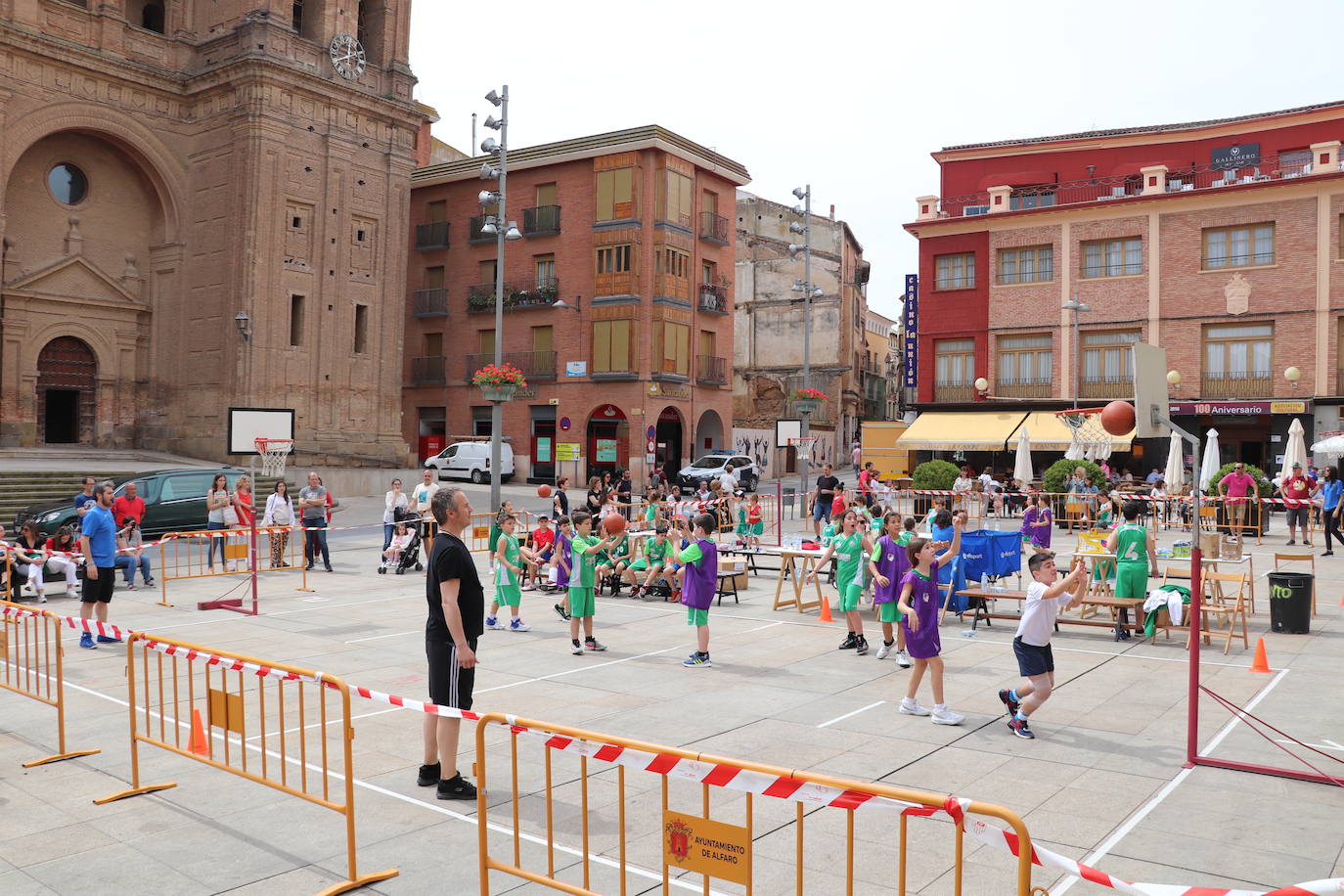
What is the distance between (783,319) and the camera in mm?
62156

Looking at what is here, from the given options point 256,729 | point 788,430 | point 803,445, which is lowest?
point 256,729

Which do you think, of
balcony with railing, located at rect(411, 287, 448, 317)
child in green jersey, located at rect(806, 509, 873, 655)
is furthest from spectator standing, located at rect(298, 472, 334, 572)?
balcony with railing, located at rect(411, 287, 448, 317)

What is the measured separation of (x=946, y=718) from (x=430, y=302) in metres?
42.9

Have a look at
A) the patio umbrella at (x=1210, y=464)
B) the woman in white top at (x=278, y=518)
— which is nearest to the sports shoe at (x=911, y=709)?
the woman in white top at (x=278, y=518)

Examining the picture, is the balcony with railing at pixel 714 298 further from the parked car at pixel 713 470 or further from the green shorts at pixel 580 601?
the green shorts at pixel 580 601

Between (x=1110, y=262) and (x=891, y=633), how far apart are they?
32.8 m

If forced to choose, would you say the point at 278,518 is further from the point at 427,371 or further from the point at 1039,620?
the point at 427,371

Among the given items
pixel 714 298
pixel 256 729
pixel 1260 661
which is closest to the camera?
Result: pixel 256 729

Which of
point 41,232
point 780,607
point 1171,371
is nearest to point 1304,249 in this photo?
point 1171,371

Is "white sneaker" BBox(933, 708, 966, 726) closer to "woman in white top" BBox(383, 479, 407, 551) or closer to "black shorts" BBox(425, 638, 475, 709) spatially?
"black shorts" BBox(425, 638, 475, 709)

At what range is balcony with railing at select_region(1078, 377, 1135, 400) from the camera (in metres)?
38.7

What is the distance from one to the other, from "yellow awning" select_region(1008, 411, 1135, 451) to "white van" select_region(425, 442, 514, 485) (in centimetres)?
2041

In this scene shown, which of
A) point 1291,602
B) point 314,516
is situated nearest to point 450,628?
point 1291,602

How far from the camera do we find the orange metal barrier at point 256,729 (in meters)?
5.82
